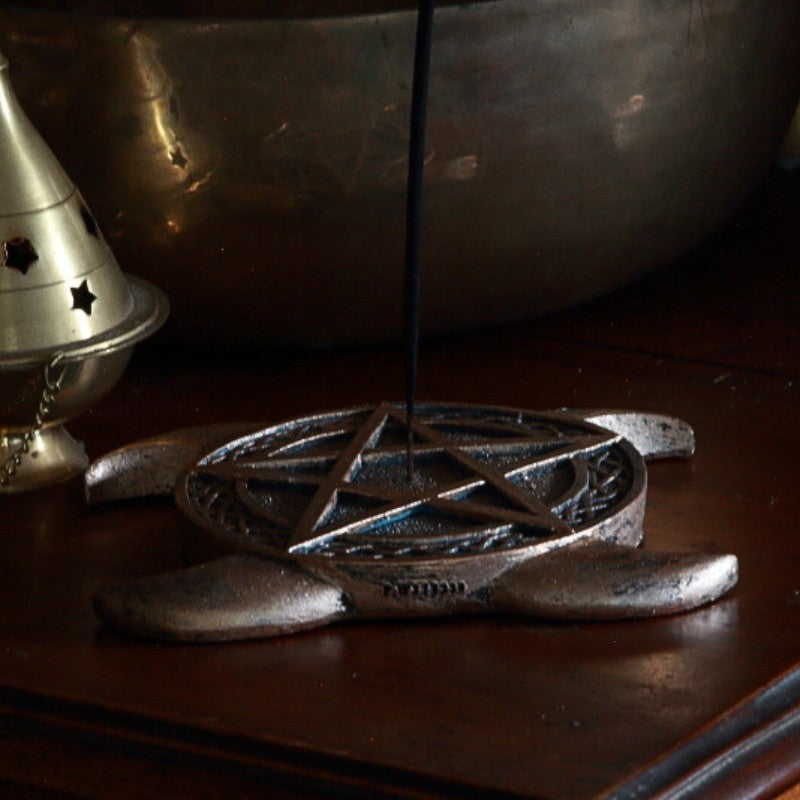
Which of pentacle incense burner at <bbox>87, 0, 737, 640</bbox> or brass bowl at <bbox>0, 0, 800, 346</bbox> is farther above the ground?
brass bowl at <bbox>0, 0, 800, 346</bbox>

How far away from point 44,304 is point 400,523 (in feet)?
0.50

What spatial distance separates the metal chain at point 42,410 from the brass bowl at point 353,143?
4.7 inches

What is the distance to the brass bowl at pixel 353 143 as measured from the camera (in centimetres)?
70

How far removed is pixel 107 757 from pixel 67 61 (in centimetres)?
32

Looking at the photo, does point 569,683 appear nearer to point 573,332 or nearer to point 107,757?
point 107,757

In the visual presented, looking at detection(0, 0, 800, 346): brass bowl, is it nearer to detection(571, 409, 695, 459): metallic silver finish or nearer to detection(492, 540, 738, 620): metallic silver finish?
detection(571, 409, 695, 459): metallic silver finish

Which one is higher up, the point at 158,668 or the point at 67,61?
the point at 67,61

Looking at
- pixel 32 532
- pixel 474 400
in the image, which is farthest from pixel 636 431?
pixel 32 532

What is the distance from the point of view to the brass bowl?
2.30 ft

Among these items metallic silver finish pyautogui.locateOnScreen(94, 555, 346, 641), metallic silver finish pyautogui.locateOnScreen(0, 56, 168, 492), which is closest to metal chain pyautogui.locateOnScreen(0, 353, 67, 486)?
metallic silver finish pyautogui.locateOnScreen(0, 56, 168, 492)

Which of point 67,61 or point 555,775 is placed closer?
point 555,775

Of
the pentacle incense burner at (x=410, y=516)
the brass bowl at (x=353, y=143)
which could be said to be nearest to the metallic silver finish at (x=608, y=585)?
the pentacle incense burner at (x=410, y=516)

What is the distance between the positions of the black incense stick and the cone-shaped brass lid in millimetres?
106

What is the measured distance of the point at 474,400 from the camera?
2.39ft
